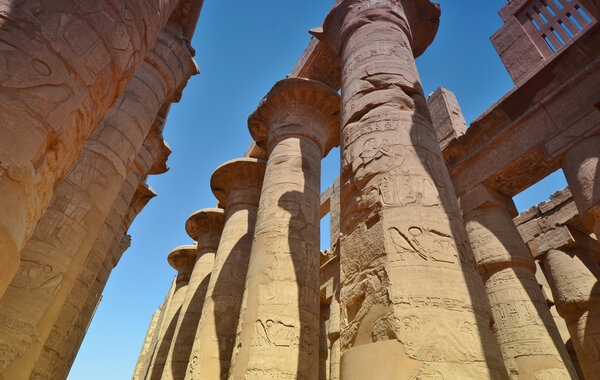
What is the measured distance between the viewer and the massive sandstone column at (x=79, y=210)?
3209 millimetres

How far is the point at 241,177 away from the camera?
9312 millimetres

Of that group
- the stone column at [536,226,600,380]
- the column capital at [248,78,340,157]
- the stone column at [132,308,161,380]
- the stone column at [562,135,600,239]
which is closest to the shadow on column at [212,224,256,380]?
the column capital at [248,78,340,157]

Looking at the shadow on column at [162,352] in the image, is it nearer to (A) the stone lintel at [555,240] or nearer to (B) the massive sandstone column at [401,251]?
(B) the massive sandstone column at [401,251]

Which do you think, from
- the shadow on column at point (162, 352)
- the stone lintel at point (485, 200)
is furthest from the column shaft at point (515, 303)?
the shadow on column at point (162, 352)

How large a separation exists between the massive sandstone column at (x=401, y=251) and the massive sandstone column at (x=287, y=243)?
2.07m

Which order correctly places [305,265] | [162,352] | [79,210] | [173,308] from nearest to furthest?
[79,210] < [305,265] < [162,352] < [173,308]

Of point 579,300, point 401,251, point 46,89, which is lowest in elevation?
point 401,251

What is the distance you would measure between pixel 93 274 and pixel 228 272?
8.20ft

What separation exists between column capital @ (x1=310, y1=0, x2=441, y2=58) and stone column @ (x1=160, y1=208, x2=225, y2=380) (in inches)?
224

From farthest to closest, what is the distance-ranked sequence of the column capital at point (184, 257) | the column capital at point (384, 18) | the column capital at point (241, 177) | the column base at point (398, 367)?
the column capital at point (184, 257) < the column capital at point (241, 177) < the column capital at point (384, 18) < the column base at point (398, 367)

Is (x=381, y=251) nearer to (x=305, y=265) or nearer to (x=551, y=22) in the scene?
(x=305, y=265)

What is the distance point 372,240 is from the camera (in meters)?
3.09

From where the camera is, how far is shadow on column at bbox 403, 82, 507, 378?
2525 millimetres

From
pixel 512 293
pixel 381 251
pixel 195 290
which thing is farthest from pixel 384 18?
pixel 195 290
